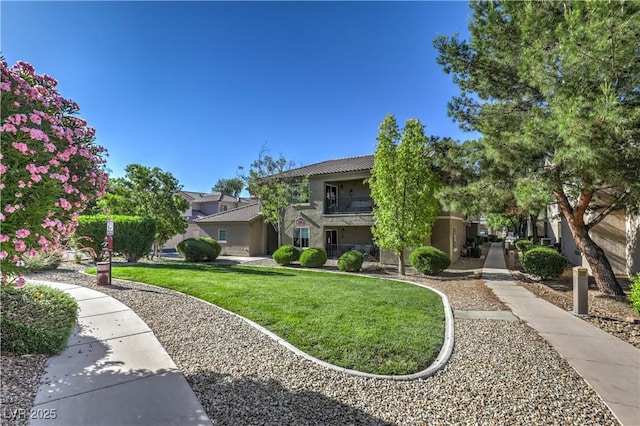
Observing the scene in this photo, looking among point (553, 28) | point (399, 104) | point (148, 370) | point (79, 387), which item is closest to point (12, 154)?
point (79, 387)

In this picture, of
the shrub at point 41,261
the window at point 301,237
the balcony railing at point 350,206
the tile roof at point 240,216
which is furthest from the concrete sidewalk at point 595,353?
the tile roof at point 240,216

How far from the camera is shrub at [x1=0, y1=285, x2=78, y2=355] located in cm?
489

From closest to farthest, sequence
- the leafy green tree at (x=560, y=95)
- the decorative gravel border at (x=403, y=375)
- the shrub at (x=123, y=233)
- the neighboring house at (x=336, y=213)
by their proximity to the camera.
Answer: the decorative gravel border at (x=403, y=375) < the leafy green tree at (x=560, y=95) < the shrub at (x=123, y=233) < the neighboring house at (x=336, y=213)

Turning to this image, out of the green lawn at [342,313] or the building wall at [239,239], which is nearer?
the green lawn at [342,313]

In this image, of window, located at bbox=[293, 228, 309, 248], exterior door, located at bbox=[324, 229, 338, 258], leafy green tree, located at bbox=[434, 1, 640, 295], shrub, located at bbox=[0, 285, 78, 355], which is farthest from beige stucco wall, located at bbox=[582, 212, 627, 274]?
shrub, located at bbox=[0, 285, 78, 355]

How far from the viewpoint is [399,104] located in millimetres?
17406

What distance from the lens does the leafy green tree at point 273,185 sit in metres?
24.0

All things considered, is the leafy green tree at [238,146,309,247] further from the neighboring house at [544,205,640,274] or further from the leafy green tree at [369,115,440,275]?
the neighboring house at [544,205,640,274]

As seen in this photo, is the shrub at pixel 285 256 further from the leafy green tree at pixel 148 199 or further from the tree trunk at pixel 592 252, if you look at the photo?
the tree trunk at pixel 592 252

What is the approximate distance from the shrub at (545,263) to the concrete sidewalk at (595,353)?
388cm

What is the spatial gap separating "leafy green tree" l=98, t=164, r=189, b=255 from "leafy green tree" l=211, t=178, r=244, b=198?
1888 inches

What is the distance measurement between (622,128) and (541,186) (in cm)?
264

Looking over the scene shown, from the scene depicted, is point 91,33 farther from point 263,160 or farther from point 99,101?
point 263,160

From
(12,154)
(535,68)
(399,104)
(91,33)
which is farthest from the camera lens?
(399,104)
